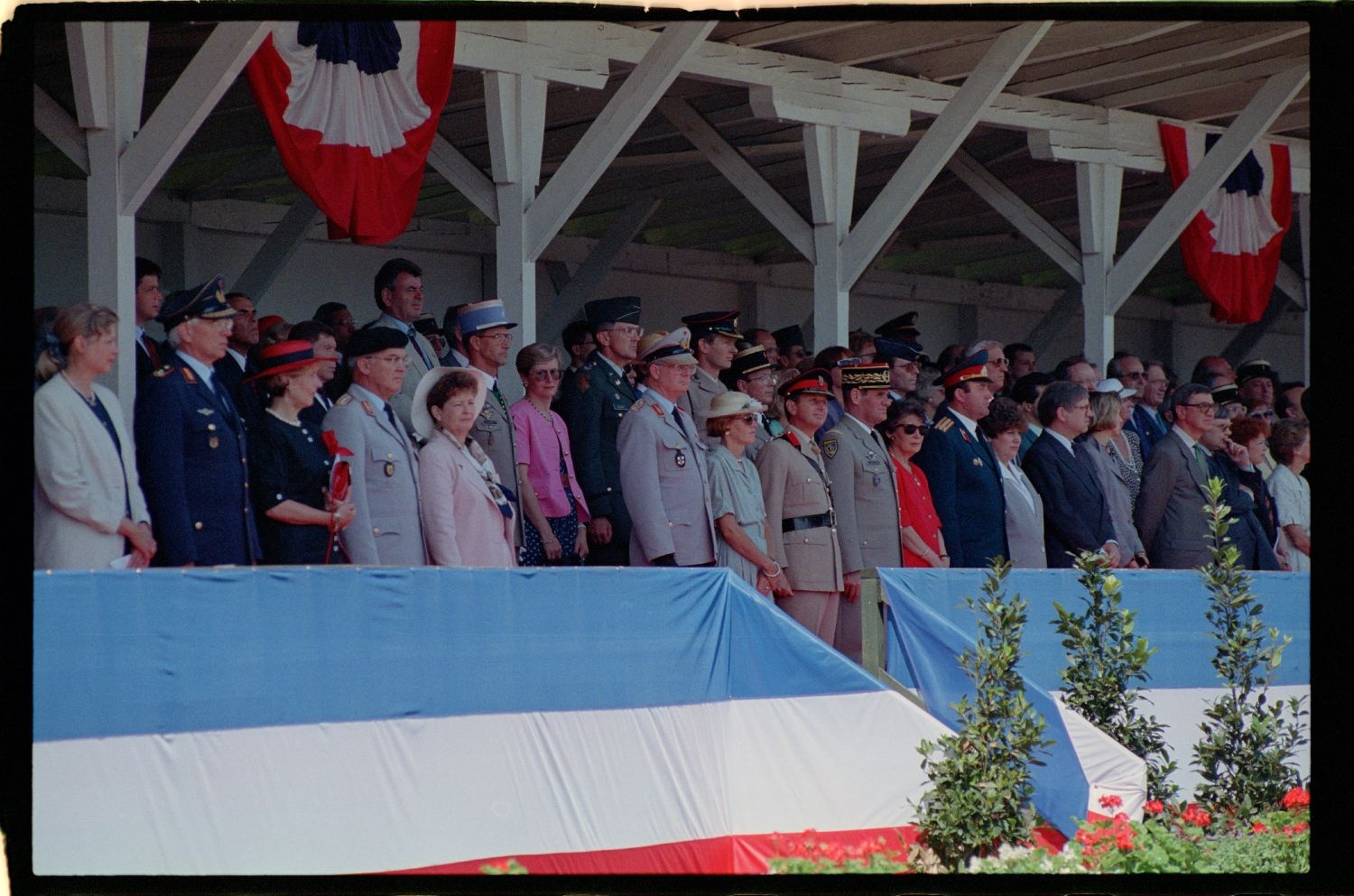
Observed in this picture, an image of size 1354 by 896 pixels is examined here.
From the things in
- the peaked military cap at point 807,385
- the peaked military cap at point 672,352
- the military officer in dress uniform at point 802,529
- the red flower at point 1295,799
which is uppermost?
the peaked military cap at point 672,352

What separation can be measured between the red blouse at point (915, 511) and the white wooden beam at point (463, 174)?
2.20 meters

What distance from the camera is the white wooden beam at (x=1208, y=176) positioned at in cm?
1040

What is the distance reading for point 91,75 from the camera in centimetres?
649

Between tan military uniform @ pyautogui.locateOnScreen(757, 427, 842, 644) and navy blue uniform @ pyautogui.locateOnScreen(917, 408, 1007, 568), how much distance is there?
2.54 feet

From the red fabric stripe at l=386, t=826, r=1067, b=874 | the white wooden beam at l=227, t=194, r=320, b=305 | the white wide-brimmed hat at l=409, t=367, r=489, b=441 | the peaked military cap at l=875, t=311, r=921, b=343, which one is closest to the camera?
the red fabric stripe at l=386, t=826, r=1067, b=874

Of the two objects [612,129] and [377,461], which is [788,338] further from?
[377,461]

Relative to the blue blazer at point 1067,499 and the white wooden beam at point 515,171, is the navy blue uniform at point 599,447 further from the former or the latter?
the blue blazer at point 1067,499

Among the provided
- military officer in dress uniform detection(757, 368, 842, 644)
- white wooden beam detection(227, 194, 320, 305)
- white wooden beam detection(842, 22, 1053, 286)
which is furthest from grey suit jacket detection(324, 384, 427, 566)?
white wooden beam detection(227, 194, 320, 305)

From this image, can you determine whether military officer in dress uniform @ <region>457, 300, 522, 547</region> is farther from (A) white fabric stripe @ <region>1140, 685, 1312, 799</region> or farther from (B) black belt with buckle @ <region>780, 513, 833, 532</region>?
(A) white fabric stripe @ <region>1140, 685, 1312, 799</region>

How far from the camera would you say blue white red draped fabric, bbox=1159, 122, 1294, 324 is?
1122 cm

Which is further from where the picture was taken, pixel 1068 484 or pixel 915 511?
pixel 1068 484

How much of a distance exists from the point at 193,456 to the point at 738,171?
4921mm

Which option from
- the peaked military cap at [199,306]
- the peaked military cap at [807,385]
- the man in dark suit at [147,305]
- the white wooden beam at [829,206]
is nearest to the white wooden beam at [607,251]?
the white wooden beam at [829,206]

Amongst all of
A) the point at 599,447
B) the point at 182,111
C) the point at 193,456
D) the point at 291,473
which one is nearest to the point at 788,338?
the point at 599,447
